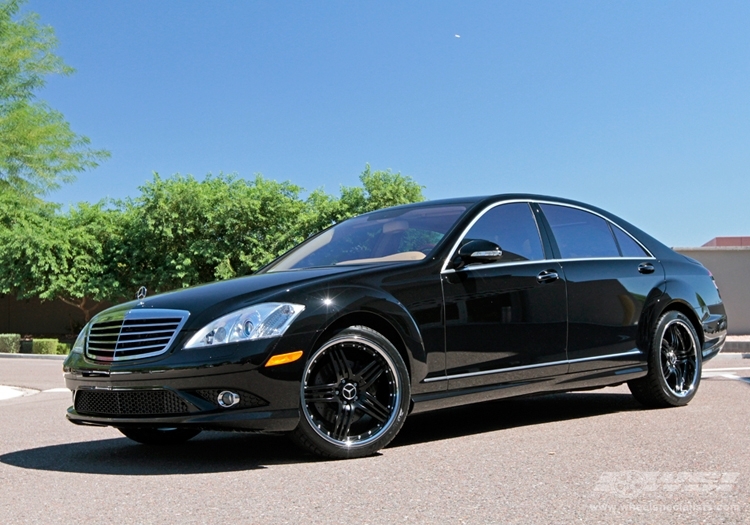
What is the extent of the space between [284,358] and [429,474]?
1.00 m

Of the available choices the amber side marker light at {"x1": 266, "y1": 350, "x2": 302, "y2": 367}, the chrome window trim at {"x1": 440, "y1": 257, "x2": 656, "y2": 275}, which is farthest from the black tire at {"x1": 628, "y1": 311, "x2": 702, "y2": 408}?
the amber side marker light at {"x1": 266, "y1": 350, "x2": 302, "y2": 367}

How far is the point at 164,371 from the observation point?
5.23 metres

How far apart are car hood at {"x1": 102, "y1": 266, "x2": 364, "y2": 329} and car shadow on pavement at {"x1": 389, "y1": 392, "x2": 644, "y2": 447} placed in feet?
4.11

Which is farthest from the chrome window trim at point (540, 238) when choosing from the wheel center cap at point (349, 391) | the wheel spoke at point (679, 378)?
the wheel center cap at point (349, 391)

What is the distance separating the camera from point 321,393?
545cm

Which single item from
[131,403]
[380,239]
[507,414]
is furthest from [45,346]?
[131,403]

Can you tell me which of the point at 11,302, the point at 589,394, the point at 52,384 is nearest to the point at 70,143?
the point at 11,302

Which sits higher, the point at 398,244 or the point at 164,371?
the point at 398,244

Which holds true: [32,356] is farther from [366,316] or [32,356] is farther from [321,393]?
[321,393]

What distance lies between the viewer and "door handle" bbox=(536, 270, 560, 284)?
6746 mm

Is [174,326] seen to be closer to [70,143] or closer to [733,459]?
[733,459]

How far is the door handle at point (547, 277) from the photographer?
22.1 ft

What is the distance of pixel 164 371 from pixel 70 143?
1524 inches

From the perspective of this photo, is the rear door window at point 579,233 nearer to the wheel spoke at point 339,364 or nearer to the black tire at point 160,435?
the wheel spoke at point 339,364
